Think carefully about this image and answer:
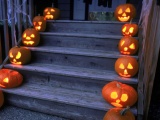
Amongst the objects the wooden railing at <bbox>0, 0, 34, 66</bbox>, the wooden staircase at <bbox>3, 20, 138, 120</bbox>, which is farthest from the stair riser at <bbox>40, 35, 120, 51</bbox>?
the wooden railing at <bbox>0, 0, 34, 66</bbox>

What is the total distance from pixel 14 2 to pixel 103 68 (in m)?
1.73

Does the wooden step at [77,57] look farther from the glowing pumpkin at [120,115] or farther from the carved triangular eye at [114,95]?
the glowing pumpkin at [120,115]

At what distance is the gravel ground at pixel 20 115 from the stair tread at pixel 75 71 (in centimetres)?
52

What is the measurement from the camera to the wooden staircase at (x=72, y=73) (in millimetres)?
2010

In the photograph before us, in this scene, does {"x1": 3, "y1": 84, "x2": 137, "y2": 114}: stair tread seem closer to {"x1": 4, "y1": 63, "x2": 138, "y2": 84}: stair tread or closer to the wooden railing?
{"x1": 4, "y1": 63, "x2": 138, "y2": 84}: stair tread

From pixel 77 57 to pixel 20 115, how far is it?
101 centimetres

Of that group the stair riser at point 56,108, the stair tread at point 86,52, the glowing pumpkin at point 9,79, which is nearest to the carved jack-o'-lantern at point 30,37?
the stair tread at point 86,52

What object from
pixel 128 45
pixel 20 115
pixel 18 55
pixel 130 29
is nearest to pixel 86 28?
pixel 130 29

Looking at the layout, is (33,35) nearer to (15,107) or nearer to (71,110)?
(15,107)

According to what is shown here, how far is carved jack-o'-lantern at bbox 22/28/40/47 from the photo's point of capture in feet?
8.55

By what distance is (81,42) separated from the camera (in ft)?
8.81

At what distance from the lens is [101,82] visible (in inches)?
84.3

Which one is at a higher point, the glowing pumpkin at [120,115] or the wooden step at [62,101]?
the glowing pumpkin at [120,115]

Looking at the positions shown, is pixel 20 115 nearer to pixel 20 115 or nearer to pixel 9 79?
pixel 20 115
